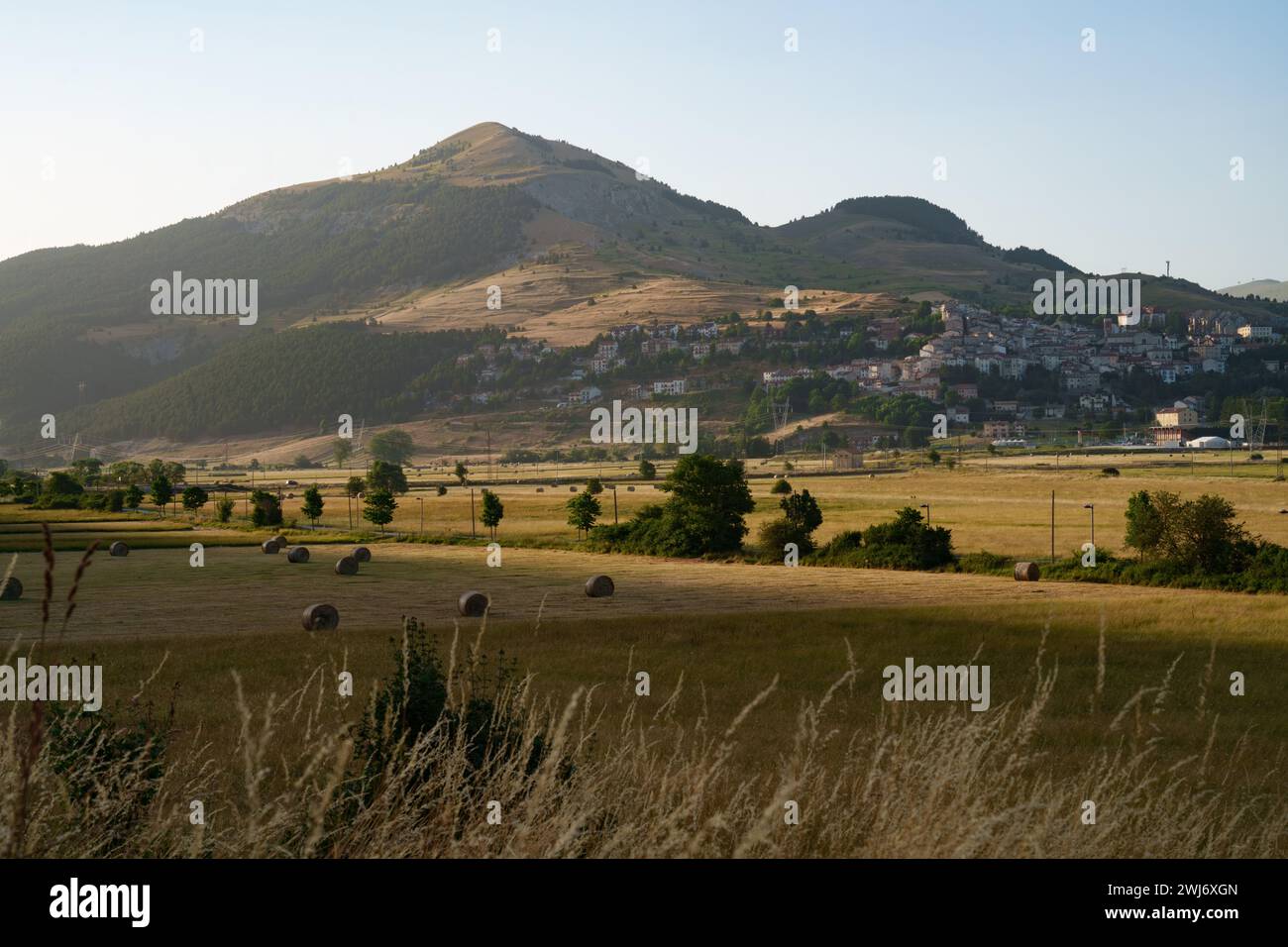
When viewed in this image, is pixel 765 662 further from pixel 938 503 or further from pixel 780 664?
pixel 938 503

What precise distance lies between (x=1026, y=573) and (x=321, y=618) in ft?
100

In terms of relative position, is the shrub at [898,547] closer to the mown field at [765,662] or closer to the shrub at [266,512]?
the mown field at [765,662]

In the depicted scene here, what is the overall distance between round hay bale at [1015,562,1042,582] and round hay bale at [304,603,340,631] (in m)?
29.9

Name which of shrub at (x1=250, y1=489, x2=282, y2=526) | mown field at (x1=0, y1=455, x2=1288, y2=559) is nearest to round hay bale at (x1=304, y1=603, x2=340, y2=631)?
mown field at (x1=0, y1=455, x2=1288, y2=559)

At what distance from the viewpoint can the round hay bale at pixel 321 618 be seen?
36531mm

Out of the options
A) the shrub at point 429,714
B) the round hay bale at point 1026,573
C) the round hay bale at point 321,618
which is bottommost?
the round hay bale at point 1026,573

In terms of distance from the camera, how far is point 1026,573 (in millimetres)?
50031

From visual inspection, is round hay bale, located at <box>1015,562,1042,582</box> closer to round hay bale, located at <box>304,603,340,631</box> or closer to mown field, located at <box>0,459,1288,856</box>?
mown field, located at <box>0,459,1288,856</box>

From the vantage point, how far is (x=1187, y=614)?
37.4m

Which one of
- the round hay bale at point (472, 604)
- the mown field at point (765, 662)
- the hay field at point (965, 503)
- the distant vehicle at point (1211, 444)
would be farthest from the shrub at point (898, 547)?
the distant vehicle at point (1211, 444)

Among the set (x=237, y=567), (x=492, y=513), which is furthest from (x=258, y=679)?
(x=492, y=513)

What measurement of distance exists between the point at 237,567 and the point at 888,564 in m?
34.1

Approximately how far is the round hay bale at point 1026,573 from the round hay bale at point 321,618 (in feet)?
98.3
